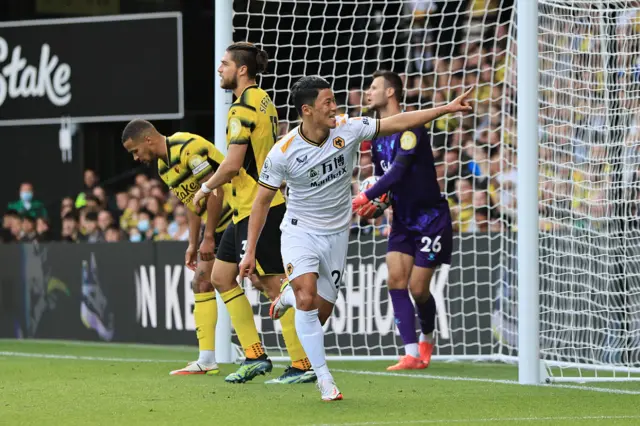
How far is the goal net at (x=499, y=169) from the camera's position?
378 inches

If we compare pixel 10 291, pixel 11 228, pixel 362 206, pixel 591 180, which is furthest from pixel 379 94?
pixel 11 228

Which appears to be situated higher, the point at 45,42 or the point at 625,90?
the point at 45,42

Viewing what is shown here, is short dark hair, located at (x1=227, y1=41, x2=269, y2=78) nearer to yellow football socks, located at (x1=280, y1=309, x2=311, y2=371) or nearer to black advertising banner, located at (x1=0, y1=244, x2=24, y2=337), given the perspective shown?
yellow football socks, located at (x1=280, y1=309, x2=311, y2=371)

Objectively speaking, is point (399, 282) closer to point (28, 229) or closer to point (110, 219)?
point (110, 219)

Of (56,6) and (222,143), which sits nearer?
(222,143)

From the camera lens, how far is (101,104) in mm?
16359

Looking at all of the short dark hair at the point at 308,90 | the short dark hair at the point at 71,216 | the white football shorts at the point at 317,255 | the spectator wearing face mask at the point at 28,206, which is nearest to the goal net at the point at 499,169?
the white football shorts at the point at 317,255

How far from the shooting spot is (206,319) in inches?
345

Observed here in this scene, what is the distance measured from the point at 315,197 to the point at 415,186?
258 cm

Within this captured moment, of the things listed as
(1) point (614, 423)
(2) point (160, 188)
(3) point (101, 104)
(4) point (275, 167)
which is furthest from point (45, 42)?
(1) point (614, 423)

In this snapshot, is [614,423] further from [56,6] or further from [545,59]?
[56,6]

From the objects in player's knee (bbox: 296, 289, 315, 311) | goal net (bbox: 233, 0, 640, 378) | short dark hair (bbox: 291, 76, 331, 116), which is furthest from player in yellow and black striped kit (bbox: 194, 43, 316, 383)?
goal net (bbox: 233, 0, 640, 378)

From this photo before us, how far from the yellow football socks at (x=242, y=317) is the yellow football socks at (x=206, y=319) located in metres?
0.46

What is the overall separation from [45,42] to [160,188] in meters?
2.66
